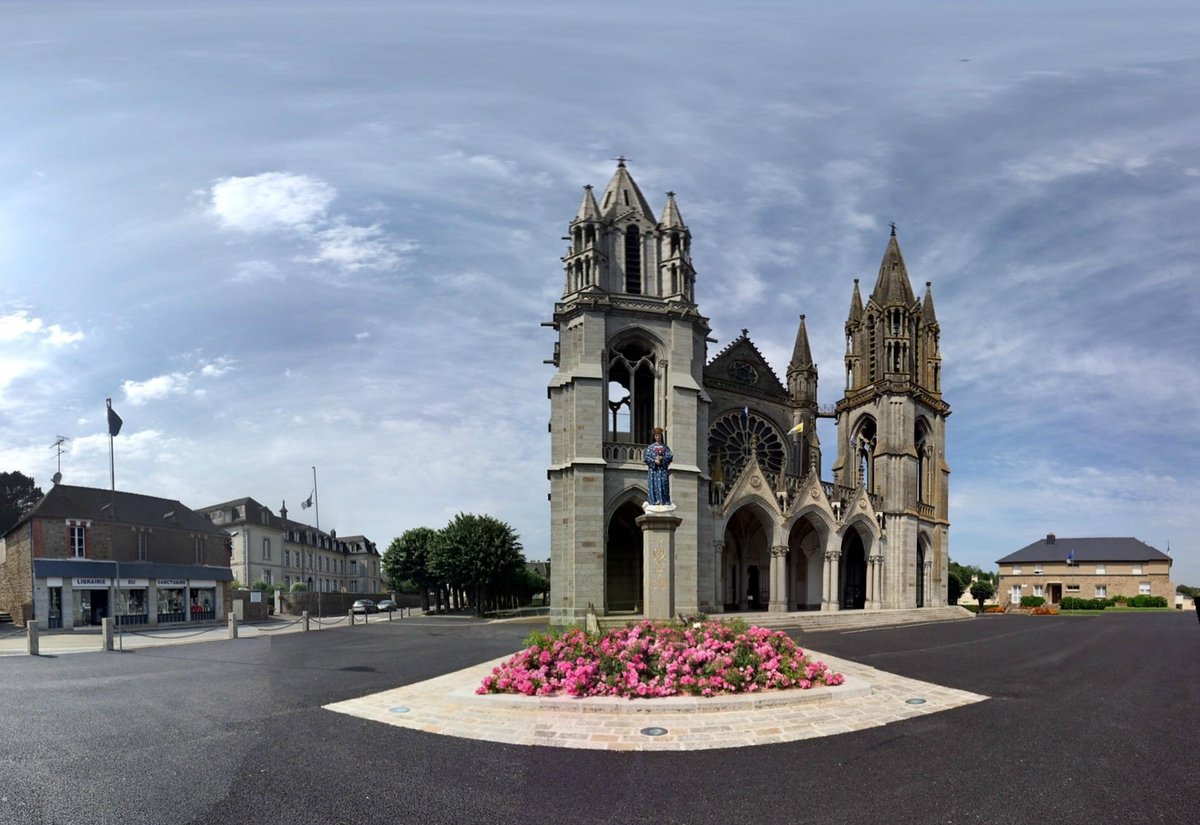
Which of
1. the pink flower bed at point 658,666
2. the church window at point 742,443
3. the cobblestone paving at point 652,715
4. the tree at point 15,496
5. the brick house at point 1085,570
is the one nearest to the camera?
the cobblestone paving at point 652,715

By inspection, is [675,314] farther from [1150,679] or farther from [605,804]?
[605,804]

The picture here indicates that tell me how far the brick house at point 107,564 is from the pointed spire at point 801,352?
1539 inches

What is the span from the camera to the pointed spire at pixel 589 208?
37350 mm

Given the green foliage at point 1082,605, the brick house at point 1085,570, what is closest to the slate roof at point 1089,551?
the brick house at point 1085,570

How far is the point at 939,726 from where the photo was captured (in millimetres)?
10492

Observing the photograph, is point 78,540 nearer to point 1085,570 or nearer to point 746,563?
point 746,563

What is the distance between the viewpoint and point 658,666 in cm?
1241

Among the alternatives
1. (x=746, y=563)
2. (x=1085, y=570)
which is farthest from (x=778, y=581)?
(x=1085, y=570)

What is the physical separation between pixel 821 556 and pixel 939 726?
35709 mm

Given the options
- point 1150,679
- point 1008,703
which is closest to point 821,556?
point 1150,679

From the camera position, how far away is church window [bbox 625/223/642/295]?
38.8 m

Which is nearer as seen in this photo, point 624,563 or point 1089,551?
point 624,563

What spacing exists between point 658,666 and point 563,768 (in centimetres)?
425

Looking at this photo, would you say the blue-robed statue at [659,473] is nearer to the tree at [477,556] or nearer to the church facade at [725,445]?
the church facade at [725,445]
